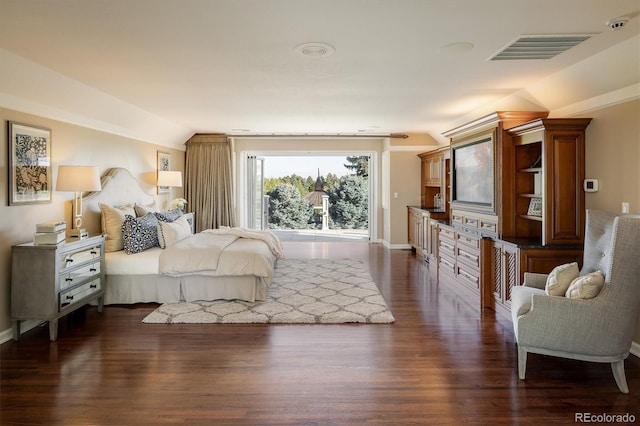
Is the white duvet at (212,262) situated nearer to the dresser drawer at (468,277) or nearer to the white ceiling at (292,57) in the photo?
the white ceiling at (292,57)

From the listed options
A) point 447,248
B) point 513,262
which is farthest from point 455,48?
point 447,248

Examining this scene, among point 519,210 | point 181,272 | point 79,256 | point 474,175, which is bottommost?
point 181,272

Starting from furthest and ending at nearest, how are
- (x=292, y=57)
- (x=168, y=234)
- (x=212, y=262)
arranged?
(x=168, y=234) → (x=212, y=262) → (x=292, y=57)

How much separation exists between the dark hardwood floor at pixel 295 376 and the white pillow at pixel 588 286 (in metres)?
0.60

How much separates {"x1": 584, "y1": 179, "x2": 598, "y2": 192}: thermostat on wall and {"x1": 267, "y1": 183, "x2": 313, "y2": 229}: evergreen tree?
27.1 feet

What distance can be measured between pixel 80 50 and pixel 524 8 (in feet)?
10.8

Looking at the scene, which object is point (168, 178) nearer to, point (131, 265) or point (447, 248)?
point (131, 265)

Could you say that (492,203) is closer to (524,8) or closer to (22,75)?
(524,8)

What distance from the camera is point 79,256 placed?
3.86 metres

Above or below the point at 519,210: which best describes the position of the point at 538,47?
above

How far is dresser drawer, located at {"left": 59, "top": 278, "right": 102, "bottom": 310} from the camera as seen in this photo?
361cm

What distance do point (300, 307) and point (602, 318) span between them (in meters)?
2.73

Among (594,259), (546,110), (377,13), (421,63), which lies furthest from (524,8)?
(546,110)

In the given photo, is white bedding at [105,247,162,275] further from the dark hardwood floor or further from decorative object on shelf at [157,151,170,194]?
decorative object on shelf at [157,151,170,194]
